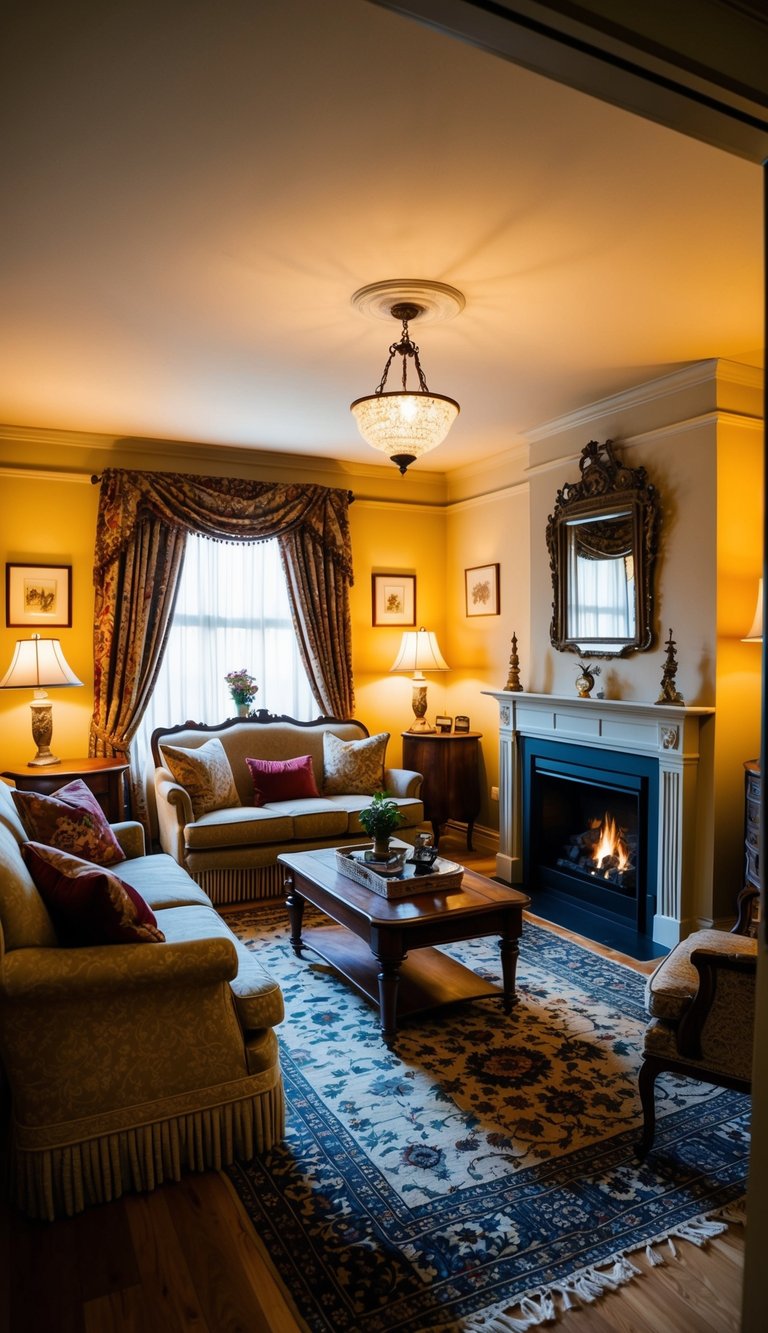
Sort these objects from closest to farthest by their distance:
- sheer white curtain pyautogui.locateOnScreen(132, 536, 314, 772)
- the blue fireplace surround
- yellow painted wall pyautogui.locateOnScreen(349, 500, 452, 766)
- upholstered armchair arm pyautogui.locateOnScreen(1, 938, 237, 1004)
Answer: upholstered armchair arm pyautogui.locateOnScreen(1, 938, 237, 1004) → the blue fireplace surround → sheer white curtain pyautogui.locateOnScreen(132, 536, 314, 772) → yellow painted wall pyautogui.locateOnScreen(349, 500, 452, 766)

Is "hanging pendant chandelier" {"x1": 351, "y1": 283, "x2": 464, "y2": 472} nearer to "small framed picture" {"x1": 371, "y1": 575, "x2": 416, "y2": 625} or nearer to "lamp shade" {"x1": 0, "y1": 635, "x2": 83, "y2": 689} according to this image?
"lamp shade" {"x1": 0, "y1": 635, "x2": 83, "y2": 689}

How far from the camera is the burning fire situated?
4566mm

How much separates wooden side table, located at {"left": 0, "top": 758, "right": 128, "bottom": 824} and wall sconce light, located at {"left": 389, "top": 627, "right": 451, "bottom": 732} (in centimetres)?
211

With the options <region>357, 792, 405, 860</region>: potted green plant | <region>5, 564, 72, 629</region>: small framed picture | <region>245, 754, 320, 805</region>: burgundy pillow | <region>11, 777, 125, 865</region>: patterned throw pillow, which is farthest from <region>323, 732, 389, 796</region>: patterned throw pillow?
<region>11, 777, 125, 865</region>: patterned throw pillow

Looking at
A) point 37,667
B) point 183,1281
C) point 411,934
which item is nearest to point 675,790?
point 411,934

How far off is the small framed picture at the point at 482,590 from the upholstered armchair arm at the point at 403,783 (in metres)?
1.37

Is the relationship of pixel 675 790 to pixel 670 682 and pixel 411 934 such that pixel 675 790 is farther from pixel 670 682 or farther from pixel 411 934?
pixel 411 934

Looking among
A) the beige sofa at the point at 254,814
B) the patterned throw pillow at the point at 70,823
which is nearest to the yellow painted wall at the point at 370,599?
the beige sofa at the point at 254,814

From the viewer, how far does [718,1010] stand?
7.29ft

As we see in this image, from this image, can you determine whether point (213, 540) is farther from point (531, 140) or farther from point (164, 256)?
point (531, 140)

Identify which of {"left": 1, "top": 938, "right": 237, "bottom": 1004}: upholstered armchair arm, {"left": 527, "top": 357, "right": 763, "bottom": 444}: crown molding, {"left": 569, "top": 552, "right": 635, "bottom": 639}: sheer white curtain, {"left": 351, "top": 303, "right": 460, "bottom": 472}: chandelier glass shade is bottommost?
{"left": 1, "top": 938, "right": 237, "bottom": 1004}: upholstered armchair arm

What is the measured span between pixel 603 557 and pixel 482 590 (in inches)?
62.1

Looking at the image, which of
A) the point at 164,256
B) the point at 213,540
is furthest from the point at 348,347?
the point at 213,540

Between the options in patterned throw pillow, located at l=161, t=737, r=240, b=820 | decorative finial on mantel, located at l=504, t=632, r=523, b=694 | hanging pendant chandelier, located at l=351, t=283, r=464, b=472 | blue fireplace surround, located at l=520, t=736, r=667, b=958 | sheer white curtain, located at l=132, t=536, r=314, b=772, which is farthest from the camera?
sheer white curtain, located at l=132, t=536, r=314, b=772
